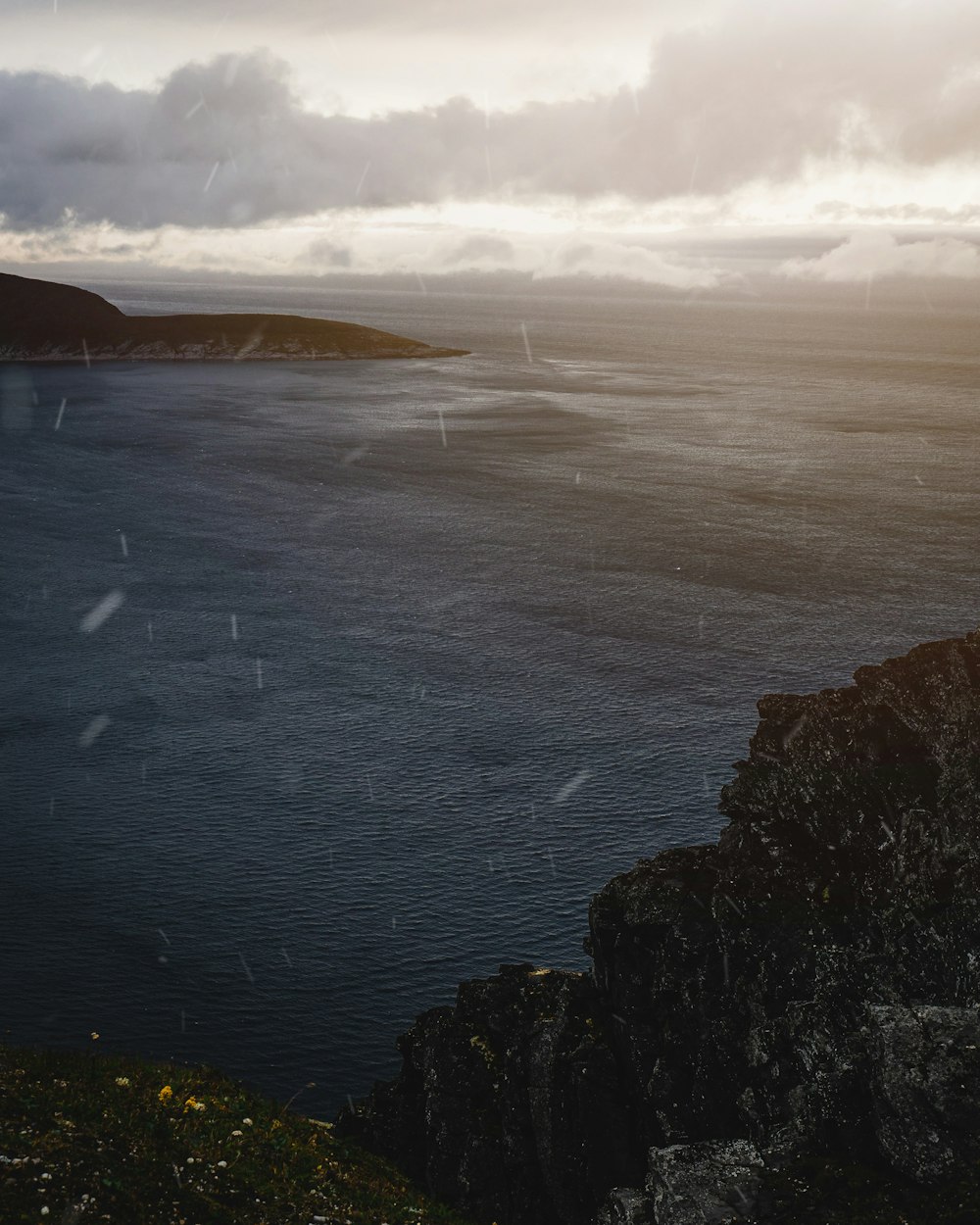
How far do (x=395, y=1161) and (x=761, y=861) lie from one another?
1782cm

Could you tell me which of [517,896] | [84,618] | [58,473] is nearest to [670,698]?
→ [517,896]

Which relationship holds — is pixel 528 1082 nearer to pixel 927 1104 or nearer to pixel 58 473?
pixel 927 1104

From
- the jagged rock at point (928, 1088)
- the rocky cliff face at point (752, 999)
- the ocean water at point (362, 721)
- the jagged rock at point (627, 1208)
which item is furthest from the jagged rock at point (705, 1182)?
the ocean water at point (362, 721)

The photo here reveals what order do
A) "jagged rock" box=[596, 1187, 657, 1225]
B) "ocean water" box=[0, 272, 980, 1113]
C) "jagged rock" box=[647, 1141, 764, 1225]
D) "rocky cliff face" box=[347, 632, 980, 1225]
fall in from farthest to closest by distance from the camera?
1. "ocean water" box=[0, 272, 980, 1113]
2. "rocky cliff face" box=[347, 632, 980, 1225]
3. "jagged rock" box=[596, 1187, 657, 1225]
4. "jagged rock" box=[647, 1141, 764, 1225]

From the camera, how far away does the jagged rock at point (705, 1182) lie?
3019 cm

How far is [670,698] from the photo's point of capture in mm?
96812

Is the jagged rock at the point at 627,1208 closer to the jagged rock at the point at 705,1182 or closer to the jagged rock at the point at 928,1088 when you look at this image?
the jagged rock at the point at 705,1182

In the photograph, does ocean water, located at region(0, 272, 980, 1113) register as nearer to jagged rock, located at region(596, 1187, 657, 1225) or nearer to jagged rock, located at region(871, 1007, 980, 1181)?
jagged rock, located at region(596, 1187, 657, 1225)

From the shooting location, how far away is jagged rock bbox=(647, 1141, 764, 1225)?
30188mm

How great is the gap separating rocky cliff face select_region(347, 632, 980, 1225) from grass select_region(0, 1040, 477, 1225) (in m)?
4.18

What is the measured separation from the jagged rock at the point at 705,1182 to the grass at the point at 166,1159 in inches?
310

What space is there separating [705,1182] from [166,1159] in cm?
1567

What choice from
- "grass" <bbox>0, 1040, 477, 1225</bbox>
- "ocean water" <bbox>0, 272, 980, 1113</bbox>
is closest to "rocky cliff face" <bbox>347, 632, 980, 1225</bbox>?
"grass" <bbox>0, 1040, 477, 1225</bbox>

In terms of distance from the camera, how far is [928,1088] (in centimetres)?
3044
